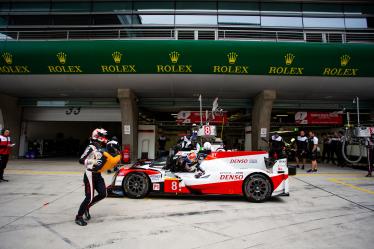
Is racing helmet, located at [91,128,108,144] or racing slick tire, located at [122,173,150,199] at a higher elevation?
racing helmet, located at [91,128,108,144]

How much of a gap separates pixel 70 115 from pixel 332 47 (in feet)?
51.7

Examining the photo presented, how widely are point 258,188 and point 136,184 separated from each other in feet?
9.39

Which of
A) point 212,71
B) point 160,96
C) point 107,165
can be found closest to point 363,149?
point 212,71

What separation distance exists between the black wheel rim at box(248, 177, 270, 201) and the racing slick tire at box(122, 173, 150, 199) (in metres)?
2.41

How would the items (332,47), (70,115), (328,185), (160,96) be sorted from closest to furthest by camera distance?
(328,185)
(332,47)
(160,96)
(70,115)

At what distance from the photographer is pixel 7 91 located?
551 inches

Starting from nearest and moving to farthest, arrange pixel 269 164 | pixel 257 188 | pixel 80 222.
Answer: pixel 80 222, pixel 257 188, pixel 269 164

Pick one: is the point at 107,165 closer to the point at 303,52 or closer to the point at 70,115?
the point at 303,52

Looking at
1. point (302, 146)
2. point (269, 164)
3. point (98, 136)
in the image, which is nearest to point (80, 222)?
point (98, 136)

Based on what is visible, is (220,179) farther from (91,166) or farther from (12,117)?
(12,117)

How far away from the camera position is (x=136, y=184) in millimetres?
5695

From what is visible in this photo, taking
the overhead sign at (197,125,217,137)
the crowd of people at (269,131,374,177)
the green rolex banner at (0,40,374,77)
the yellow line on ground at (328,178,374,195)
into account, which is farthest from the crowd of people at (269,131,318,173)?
the green rolex banner at (0,40,374,77)

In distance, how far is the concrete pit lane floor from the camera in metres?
3.27

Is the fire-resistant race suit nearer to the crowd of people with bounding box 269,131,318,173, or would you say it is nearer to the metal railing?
the crowd of people with bounding box 269,131,318,173
